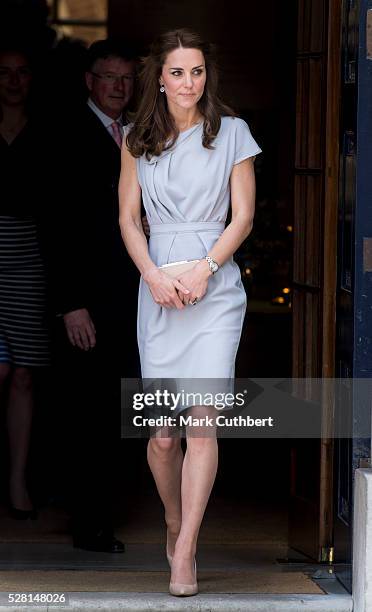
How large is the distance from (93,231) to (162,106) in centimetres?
93

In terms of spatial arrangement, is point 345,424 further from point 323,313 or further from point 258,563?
point 258,563

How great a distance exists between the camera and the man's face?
17.5 ft

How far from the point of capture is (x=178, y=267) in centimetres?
436

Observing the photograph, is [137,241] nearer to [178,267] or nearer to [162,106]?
[178,267]

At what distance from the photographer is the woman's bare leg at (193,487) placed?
4.32 metres

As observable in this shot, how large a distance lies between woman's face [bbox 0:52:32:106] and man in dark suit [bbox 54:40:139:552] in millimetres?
457

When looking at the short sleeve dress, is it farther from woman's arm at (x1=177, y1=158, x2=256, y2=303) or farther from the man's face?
the man's face

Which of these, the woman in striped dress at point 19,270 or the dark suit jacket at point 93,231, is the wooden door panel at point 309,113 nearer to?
the dark suit jacket at point 93,231

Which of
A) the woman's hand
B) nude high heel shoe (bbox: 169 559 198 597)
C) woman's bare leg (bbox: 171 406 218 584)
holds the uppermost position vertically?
the woman's hand

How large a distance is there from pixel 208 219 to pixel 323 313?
662 mm

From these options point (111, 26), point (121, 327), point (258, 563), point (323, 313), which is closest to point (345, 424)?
point (323, 313)

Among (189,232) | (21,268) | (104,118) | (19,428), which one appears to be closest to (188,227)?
(189,232)

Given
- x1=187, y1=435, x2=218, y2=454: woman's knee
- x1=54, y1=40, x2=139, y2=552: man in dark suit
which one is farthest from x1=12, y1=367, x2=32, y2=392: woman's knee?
x1=187, y1=435, x2=218, y2=454: woman's knee

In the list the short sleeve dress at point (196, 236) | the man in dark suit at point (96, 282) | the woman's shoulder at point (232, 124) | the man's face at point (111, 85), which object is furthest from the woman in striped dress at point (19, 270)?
the woman's shoulder at point (232, 124)
